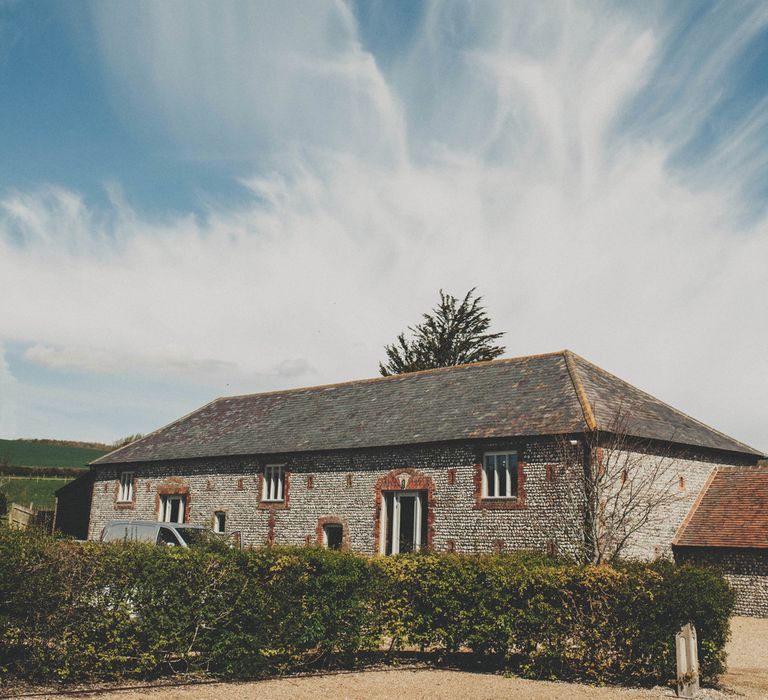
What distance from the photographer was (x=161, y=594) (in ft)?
32.3

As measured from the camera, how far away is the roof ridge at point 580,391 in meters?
20.2

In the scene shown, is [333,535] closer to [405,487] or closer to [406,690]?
[405,487]

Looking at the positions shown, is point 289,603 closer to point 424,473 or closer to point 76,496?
point 424,473

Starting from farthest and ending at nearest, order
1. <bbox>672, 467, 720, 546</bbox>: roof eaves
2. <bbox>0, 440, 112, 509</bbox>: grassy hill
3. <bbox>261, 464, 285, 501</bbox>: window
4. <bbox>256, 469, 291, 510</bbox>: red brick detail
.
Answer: <bbox>0, 440, 112, 509</bbox>: grassy hill
<bbox>261, 464, 285, 501</bbox>: window
<bbox>256, 469, 291, 510</bbox>: red brick detail
<bbox>672, 467, 720, 546</bbox>: roof eaves

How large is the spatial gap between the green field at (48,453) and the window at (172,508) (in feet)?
96.9

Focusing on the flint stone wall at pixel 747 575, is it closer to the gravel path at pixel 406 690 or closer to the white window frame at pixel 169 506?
the gravel path at pixel 406 690

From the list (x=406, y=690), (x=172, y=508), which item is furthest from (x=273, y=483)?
(x=406, y=690)

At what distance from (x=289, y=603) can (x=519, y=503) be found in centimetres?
1145

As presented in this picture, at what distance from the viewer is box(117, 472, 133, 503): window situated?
31719mm

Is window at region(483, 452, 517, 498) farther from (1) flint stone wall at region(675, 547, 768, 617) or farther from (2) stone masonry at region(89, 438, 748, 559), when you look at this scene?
(1) flint stone wall at region(675, 547, 768, 617)

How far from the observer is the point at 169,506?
29.9 metres

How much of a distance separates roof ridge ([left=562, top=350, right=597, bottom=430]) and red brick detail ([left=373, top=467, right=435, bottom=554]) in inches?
206

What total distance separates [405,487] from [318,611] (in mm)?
12457

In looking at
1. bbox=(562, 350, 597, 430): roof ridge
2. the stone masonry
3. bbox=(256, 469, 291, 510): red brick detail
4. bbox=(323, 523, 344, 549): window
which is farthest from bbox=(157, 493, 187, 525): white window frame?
bbox=(562, 350, 597, 430): roof ridge
